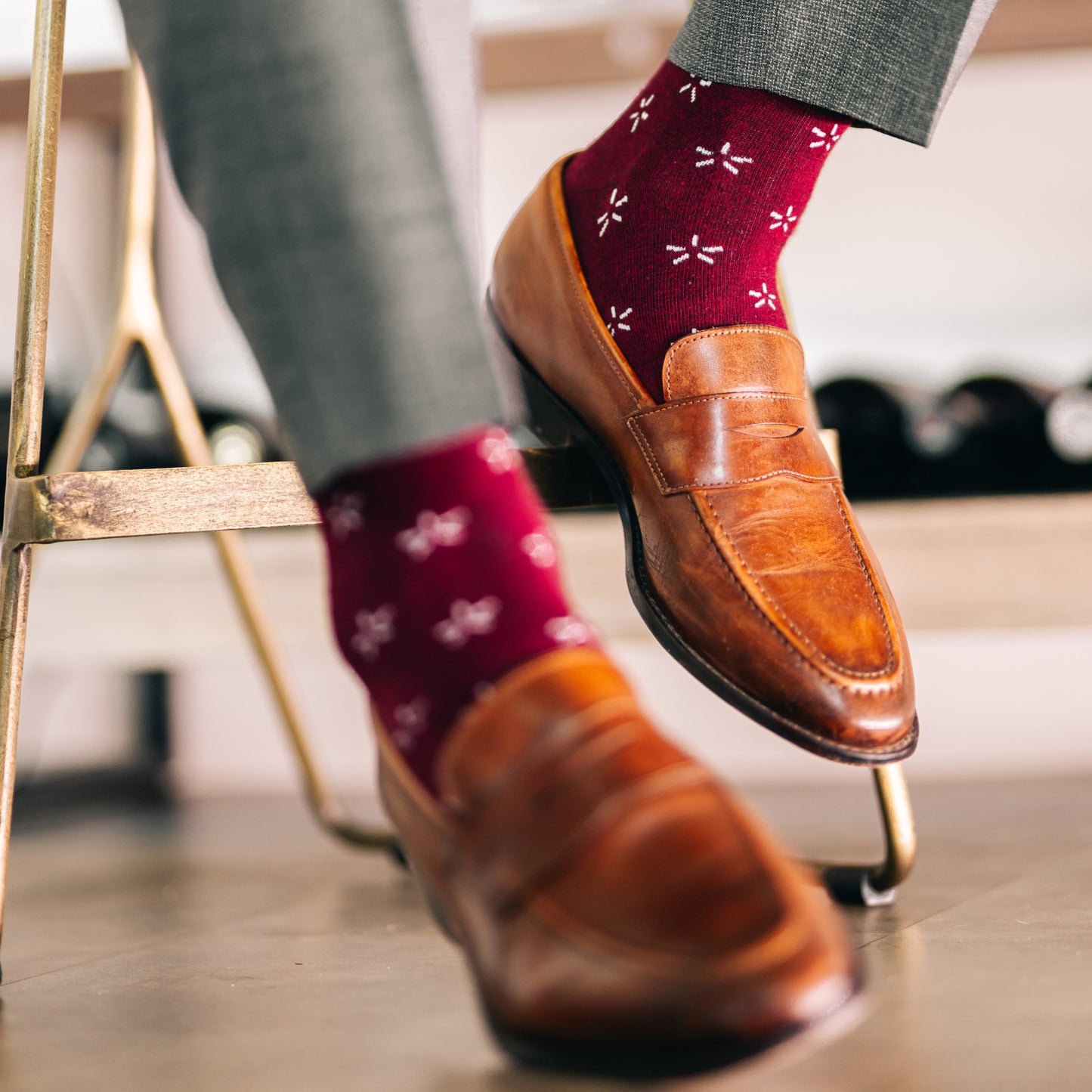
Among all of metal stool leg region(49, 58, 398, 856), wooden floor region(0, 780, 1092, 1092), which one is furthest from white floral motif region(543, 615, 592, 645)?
metal stool leg region(49, 58, 398, 856)

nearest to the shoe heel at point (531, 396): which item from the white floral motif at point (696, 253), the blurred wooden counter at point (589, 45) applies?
the white floral motif at point (696, 253)

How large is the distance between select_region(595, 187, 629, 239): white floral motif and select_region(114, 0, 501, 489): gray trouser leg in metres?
0.32

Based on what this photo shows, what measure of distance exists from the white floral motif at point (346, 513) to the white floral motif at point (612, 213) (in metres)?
0.35

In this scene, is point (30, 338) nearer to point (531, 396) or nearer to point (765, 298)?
point (531, 396)

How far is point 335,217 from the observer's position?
381mm

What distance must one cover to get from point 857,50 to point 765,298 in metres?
0.13

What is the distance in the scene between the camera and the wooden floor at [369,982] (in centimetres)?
47

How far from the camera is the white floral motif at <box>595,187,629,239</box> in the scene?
696 mm

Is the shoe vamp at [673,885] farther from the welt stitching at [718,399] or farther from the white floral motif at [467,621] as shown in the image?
the welt stitching at [718,399]

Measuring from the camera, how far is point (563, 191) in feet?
2.47

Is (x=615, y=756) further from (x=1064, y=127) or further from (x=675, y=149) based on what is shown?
(x=1064, y=127)

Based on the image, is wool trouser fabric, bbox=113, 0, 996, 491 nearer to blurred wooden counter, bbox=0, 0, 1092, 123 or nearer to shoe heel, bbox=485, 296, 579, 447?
shoe heel, bbox=485, 296, 579, 447

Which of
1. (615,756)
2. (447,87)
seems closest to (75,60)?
(447,87)

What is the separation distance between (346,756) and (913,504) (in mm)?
1072
